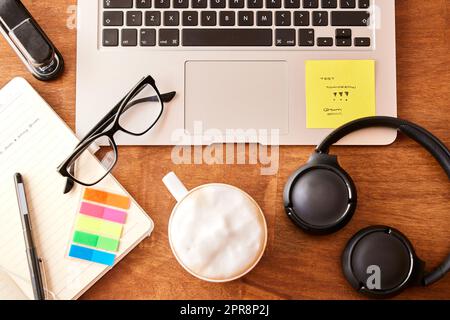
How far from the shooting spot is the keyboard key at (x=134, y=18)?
2.23ft

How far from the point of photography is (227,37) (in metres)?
0.68

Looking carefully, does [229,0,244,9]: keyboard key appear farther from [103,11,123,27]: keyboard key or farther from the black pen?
the black pen

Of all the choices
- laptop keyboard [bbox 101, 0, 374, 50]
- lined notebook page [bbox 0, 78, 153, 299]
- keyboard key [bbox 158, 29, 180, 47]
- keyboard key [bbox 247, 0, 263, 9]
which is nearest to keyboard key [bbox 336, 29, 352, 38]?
laptop keyboard [bbox 101, 0, 374, 50]

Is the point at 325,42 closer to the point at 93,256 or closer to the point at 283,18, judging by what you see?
the point at 283,18

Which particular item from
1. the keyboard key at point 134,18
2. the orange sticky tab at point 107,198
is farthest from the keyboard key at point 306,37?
the orange sticky tab at point 107,198

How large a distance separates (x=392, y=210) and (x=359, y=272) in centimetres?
10

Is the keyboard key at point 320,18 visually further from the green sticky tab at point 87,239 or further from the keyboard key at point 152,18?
the green sticky tab at point 87,239

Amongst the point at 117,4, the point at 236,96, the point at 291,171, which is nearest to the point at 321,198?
the point at 291,171

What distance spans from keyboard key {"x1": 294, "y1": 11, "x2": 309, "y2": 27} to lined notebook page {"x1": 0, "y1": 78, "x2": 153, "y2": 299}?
13.1 inches

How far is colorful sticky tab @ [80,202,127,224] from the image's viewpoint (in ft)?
2.20

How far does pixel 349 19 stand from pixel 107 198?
413mm

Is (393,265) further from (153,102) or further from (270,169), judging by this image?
(153,102)
